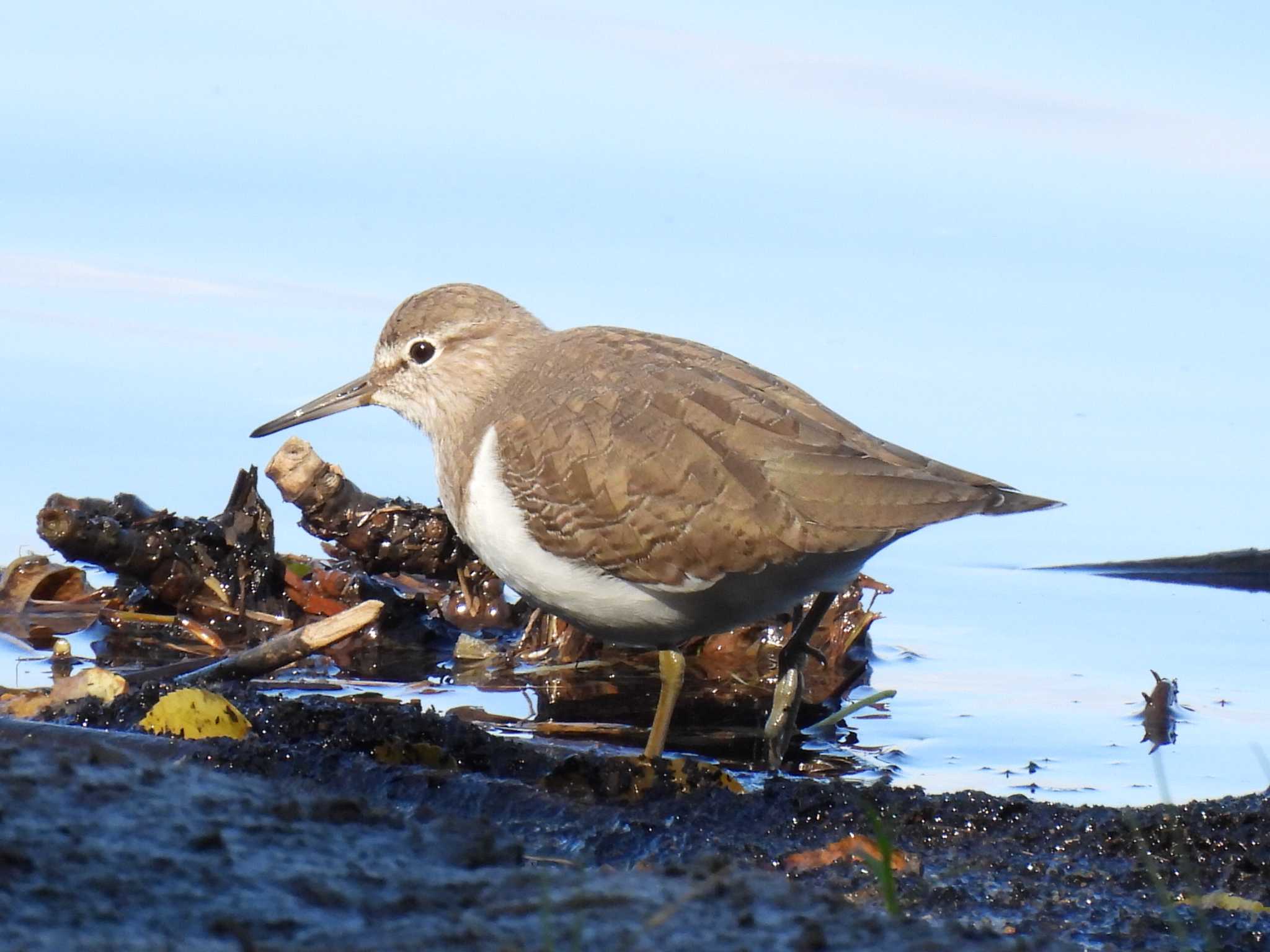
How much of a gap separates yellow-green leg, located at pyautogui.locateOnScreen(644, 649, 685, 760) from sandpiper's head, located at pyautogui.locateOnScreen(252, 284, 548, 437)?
4.23 ft

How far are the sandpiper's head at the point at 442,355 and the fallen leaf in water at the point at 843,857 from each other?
A: 2.55m

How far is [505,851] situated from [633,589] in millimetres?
2185

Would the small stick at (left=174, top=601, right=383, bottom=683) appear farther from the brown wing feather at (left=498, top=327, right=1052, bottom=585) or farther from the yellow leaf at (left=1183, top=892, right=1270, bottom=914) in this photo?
the yellow leaf at (left=1183, top=892, right=1270, bottom=914)

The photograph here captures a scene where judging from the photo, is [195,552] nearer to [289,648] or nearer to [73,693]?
[289,648]

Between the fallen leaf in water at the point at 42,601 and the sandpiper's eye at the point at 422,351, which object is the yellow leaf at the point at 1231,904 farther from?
the fallen leaf in water at the point at 42,601

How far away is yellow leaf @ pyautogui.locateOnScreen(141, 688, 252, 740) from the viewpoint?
4.23 meters

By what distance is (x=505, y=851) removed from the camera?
275 cm

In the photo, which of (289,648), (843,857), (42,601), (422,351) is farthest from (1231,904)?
(42,601)

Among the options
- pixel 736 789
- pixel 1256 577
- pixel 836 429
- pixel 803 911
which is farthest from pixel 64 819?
pixel 1256 577

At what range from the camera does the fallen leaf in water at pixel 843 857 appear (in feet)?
12.1

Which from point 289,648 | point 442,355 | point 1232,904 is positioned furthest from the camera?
point 442,355

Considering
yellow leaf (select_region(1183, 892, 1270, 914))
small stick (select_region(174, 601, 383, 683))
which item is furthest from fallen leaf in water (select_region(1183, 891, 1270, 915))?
small stick (select_region(174, 601, 383, 683))

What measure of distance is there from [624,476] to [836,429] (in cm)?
70

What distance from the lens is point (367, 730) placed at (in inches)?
167
